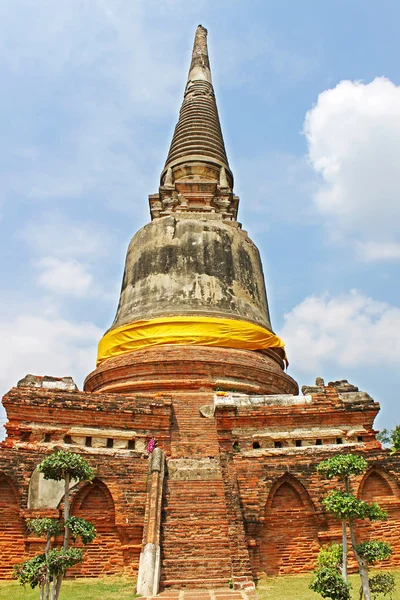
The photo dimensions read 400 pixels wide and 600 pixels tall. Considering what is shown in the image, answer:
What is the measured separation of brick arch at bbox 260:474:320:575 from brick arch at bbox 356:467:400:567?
952mm

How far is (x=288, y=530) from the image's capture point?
1027cm

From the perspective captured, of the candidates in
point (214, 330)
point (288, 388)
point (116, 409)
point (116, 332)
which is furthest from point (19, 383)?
point (288, 388)

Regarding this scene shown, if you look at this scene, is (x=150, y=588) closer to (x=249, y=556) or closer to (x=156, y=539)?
(x=156, y=539)

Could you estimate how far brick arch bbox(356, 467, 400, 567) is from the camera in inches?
399

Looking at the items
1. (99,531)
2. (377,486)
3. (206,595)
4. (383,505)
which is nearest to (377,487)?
(377,486)

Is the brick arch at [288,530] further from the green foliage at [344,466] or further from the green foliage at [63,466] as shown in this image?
the green foliage at [63,466]

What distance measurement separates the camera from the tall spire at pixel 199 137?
23.1m

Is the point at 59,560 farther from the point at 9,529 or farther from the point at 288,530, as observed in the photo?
the point at 288,530

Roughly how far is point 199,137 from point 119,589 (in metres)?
19.7


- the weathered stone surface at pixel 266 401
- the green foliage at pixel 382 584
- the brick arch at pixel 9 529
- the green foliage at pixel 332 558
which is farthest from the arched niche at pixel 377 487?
the brick arch at pixel 9 529

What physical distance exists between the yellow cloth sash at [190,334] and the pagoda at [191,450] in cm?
4

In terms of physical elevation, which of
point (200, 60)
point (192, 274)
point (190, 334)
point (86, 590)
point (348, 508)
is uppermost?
point (200, 60)

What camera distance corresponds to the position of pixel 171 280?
1788 centimetres

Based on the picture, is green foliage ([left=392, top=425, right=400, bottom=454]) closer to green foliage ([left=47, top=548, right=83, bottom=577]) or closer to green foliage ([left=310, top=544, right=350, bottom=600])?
green foliage ([left=310, top=544, right=350, bottom=600])
